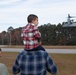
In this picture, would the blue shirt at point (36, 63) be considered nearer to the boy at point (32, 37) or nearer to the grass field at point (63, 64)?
the boy at point (32, 37)

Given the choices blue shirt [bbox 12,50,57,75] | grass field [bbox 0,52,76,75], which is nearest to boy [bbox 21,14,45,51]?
blue shirt [bbox 12,50,57,75]

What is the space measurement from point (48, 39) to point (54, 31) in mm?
3149

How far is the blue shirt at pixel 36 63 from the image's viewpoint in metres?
3.56

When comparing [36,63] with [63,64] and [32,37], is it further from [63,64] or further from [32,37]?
[63,64]

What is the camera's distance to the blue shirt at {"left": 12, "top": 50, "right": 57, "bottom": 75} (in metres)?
3.56

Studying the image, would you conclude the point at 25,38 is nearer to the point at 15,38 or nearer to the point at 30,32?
the point at 30,32

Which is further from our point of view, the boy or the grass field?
the grass field

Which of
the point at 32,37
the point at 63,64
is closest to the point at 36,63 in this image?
the point at 32,37

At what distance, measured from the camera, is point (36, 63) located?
3557mm

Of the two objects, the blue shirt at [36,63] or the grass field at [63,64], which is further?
the grass field at [63,64]

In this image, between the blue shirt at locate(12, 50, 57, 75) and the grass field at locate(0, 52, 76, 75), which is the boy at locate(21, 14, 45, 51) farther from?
the grass field at locate(0, 52, 76, 75)

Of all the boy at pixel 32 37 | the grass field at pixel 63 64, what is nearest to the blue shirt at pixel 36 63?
the boy at pixel 32 37

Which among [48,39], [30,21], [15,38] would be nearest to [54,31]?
[48,39]

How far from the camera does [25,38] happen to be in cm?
360
